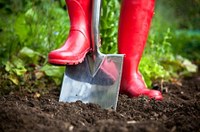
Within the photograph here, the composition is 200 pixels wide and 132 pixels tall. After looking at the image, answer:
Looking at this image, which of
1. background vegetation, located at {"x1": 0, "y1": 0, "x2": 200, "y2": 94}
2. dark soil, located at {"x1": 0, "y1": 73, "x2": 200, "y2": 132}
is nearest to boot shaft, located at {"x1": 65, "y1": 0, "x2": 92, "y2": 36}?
dark soil, located at {"x1": 0, "y1": 73, "x2": 200, "y2": 132}

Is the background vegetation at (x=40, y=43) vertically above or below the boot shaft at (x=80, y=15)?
below

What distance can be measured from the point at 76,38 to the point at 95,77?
0.73ft

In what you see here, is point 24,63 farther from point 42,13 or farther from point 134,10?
point 134,10

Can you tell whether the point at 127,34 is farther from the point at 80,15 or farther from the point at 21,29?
the point at 21,29

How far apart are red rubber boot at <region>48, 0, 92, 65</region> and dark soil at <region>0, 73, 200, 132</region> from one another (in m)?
0.22

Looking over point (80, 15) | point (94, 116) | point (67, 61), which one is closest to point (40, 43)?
point (80, 15)

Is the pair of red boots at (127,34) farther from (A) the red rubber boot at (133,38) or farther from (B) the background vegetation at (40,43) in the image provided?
(B) the background vegetation at (40,43)

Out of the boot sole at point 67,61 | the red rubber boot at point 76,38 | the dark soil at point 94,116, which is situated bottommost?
the dark soil at point 94,116

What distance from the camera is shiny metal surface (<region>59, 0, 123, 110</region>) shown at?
213 cm

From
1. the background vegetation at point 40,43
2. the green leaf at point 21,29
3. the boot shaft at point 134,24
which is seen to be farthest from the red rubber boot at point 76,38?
the green leaf at point 21,29

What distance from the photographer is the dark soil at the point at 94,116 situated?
147 centimetres

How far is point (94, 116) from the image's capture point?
1.79 meters

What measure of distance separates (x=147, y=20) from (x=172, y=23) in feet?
12.3

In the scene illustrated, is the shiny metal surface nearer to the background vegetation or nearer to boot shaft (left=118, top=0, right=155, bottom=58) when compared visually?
boot shaft (left=118, top=0, right=155, bottom=58)
